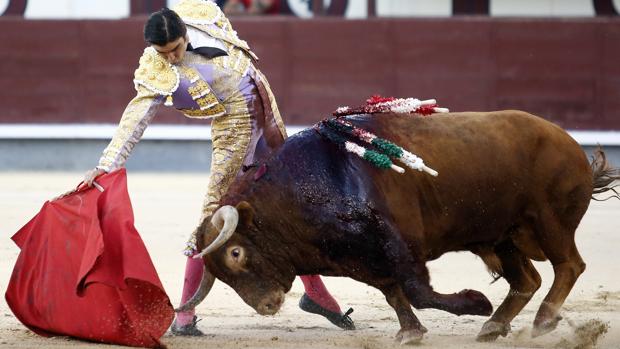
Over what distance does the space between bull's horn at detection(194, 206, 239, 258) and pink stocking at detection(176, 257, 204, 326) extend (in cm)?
42

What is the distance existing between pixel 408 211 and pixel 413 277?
7.6 inches

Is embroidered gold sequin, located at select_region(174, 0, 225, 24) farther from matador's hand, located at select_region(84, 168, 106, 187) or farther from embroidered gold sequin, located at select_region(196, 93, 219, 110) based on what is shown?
matador's hand, located at select_region(84, 168, 106, 187)

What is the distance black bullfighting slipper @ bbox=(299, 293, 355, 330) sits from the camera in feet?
14.4

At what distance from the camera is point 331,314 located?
173 inches

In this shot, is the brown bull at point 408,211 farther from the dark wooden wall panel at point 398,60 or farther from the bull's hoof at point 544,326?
the dark wooden wall panel at point 398,60

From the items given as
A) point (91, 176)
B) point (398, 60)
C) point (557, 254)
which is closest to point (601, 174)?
point (557, 254)

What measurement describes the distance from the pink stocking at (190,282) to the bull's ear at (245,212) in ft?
1.33

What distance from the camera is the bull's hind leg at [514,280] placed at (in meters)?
4.21

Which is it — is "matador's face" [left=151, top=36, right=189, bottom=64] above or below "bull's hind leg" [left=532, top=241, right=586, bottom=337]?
above

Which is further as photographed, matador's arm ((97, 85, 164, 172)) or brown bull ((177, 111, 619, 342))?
matador's arm ((97, 85, 164, 172))

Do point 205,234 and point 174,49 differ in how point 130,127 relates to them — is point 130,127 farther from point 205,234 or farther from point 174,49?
point 205,234

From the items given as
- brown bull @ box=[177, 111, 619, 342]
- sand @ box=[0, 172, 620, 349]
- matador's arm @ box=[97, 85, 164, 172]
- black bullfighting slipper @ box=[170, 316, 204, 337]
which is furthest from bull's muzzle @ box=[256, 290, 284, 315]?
matador's arm @ box=[97, 85, 164, 172]

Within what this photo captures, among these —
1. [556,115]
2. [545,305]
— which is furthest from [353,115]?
[556,115]

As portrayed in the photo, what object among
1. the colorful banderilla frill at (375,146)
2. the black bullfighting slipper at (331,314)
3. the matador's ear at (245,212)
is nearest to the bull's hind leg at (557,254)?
the colorful banderilla frill at (375,146)
